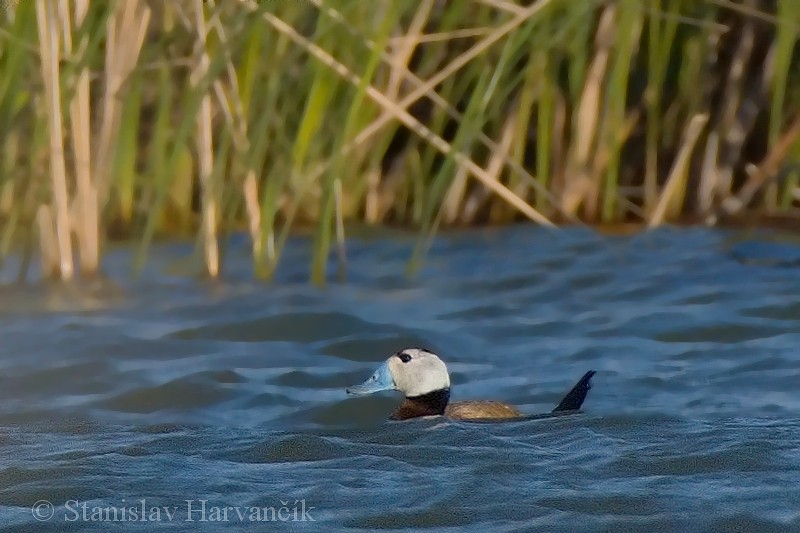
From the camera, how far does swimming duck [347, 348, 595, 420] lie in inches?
169

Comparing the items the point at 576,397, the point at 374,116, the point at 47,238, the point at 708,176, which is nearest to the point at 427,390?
the point at 576,397

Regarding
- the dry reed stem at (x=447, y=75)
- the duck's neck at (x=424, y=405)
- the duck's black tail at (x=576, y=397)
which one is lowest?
the duck's neck at (x=424, y=405)

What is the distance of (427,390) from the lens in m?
4.62

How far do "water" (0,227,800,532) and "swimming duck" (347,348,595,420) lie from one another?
10 cm

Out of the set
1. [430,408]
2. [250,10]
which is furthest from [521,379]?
[250,10]

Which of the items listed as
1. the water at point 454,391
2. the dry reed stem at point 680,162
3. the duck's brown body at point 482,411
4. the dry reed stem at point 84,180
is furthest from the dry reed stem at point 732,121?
the dry reed stem at point 84,180

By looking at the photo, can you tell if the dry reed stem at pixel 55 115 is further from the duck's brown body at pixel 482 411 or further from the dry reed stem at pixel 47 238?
the duck's brown body at pixel 482 411

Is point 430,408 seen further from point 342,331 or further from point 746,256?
point 746,256

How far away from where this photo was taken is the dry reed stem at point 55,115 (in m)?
5.05

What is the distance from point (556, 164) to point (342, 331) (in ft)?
4.87

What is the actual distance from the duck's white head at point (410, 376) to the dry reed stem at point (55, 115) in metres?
1.27

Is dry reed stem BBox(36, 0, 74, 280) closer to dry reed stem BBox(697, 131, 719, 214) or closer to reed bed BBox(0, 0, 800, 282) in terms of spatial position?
reed bed BBox(0, 0, 800, 282)

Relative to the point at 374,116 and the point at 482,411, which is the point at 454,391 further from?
the point at 374,116

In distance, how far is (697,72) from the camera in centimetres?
636
